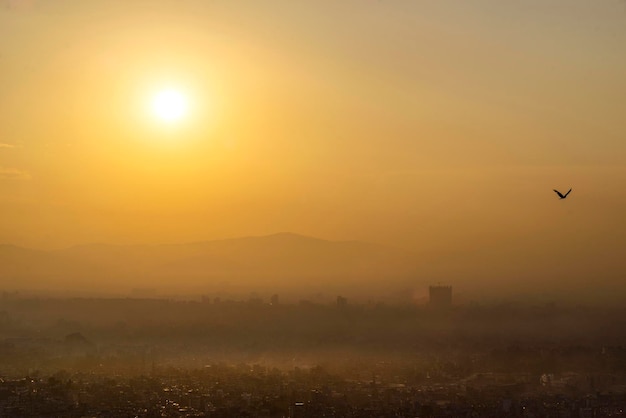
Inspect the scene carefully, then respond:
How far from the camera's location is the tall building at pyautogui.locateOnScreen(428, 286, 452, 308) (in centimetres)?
3216

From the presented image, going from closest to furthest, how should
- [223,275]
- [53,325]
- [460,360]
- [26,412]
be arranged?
[26,412]
[460,360]
[53,325]
[223,275]

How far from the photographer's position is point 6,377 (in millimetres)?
19562

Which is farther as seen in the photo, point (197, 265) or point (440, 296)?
point (197, 265)

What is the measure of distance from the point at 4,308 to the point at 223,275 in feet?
71.0

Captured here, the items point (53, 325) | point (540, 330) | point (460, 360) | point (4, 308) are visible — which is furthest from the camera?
point (4, 308)

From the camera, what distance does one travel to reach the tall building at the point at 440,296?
32156mm

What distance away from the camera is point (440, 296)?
109 ft

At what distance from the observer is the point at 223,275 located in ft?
176

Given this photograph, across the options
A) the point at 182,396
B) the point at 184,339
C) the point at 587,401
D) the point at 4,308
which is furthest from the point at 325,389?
the point at 4,308

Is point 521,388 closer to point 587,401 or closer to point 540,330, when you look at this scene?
point 587,401

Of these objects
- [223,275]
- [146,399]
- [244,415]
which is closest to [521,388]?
[244,415]

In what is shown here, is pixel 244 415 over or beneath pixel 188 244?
beneath

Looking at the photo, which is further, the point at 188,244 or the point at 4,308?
the point at 188,244

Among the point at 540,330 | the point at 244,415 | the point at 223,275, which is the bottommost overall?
the point at 244,415
